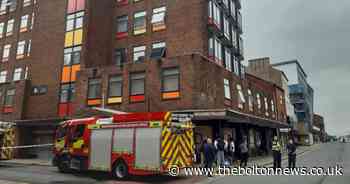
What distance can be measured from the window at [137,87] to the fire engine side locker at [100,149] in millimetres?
7201

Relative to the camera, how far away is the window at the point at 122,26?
28.0 metres

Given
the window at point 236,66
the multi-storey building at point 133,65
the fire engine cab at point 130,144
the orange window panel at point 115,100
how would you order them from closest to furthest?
the fire engine cab at point 130,144 < the multi-storey building at point 133,65 < the orange window panel at point 115,100 < the window at point 236,66

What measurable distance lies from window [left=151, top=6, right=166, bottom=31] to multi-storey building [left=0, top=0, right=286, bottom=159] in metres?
0.09

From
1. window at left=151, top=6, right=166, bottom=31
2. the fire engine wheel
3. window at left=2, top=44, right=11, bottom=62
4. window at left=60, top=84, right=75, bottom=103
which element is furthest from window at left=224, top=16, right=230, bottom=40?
window at left=2, top=44, right=11, bottom=62

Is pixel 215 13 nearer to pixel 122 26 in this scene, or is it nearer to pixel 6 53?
pixel 122 26

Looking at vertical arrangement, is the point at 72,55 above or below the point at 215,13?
below

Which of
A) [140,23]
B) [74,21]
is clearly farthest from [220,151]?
[74,21]

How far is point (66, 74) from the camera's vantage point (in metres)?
27.0

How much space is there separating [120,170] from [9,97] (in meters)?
21.1

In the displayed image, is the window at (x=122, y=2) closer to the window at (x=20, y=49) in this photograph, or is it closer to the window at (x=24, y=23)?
the window at (x=24, y=23)

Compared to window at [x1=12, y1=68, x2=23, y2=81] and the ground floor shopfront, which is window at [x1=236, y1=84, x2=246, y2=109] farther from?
window at [x1=12, y1=68, x2=23, y2=81]

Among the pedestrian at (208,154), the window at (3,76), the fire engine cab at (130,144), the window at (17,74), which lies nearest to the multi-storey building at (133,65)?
→ the window at (17,74)

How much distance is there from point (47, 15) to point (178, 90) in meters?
17.1

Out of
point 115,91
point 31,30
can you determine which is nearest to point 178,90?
point 115,91
